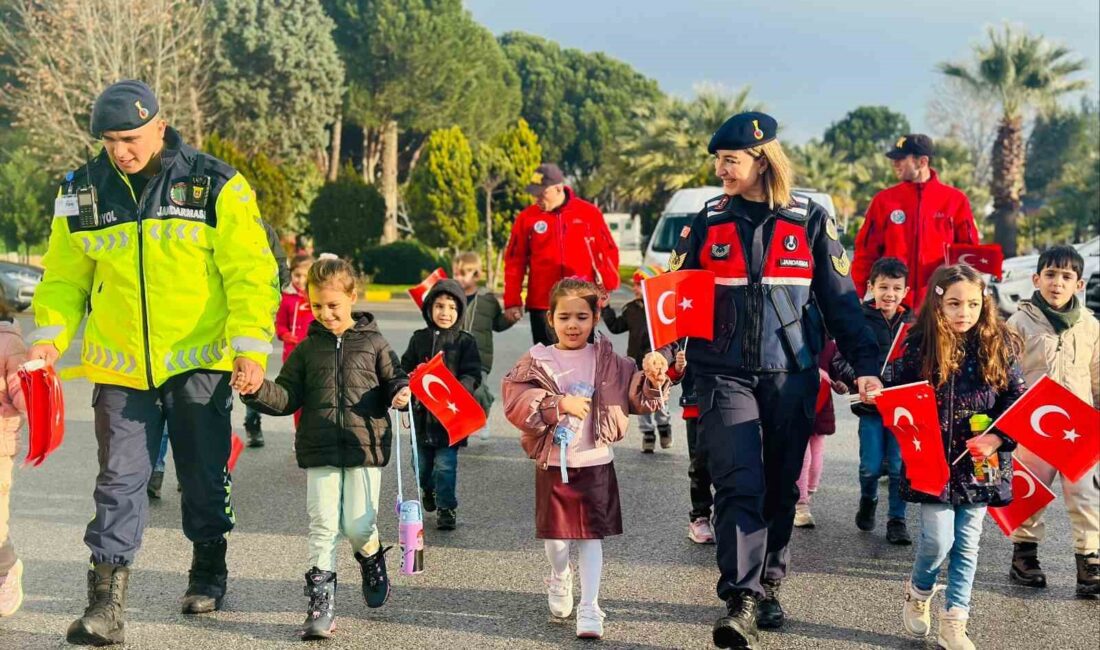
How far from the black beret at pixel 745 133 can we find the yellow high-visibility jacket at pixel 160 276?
1.85 m

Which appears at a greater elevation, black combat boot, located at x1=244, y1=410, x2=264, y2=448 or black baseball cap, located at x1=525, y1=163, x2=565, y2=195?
black baseball cap, located at x1=525, y1=163, x2=565, y2=195

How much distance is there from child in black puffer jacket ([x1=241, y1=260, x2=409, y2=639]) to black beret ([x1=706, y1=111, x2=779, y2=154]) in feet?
5.38

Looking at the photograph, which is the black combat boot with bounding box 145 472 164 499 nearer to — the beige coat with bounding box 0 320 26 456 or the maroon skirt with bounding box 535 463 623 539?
the beige coat with bounding box 0 320 26 456

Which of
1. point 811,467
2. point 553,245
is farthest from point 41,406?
point 553,245

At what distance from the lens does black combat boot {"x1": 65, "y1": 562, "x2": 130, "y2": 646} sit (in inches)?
179

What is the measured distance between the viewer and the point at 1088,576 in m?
5.29

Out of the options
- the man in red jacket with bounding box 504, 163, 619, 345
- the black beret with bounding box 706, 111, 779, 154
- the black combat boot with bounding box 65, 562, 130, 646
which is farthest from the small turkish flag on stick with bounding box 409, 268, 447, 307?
the black combat boot with bounding box 65, 562, 130, 646

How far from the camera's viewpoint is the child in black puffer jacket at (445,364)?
6562 mm

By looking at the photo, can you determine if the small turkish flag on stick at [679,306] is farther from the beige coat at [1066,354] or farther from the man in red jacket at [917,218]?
the man in red jacket at [917,218]

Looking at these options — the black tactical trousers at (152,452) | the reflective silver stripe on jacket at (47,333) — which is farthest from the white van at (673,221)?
the reflective silver stripe on jacket at (47,333)

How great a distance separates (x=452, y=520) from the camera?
256 inches

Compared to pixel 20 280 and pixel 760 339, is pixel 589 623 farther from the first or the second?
pixel 20 280

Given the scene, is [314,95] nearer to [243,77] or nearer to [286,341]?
[243,77]

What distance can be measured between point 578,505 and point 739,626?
0.81 meters
